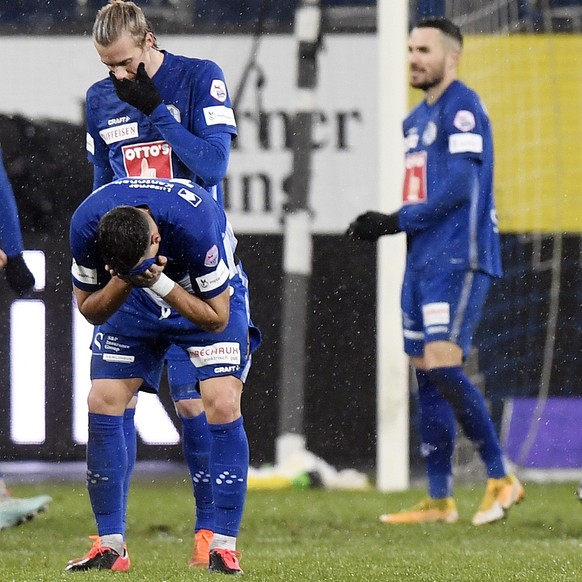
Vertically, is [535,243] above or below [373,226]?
below

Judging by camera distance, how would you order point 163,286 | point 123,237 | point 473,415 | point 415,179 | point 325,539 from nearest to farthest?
point 123,237
point 163,286
point 325,539
point 473,415
point 415,179

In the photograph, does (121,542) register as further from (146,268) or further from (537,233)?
(537,233)

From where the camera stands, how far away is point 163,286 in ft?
12.1

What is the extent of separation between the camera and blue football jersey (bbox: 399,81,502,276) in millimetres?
5727

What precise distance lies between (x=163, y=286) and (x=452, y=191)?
89.5 inches

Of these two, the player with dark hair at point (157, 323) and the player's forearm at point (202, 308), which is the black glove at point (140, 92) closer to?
the player with dark hair at point (157, 323)

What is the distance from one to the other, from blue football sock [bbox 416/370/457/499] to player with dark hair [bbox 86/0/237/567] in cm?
149

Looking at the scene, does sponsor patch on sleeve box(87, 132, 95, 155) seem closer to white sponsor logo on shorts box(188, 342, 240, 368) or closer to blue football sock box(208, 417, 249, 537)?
white sponsor logo on shorts box(188, 342, 240, 368)

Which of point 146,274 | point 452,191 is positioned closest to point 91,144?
point 146,274

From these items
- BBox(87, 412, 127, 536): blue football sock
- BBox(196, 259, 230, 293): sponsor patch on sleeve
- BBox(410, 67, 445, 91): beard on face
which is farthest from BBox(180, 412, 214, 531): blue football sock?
BBox(410, 67, 445, 91): beard on face

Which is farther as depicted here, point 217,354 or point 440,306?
point 440,306

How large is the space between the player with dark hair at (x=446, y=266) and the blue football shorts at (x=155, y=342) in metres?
1.70

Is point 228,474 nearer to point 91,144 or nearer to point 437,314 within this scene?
point 91,144

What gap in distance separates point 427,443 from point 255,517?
30.5 inches
